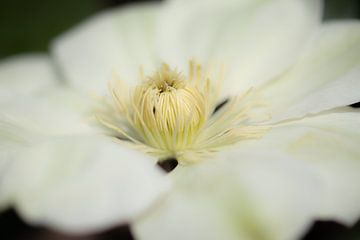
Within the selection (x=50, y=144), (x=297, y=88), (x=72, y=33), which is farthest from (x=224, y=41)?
(x=50, y=144)

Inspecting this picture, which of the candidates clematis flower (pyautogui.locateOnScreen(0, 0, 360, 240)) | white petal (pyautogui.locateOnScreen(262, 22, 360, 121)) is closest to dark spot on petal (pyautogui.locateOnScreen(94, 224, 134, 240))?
clematis flower (pyautogui.locateOnScreen(0, 0, 360, 240))

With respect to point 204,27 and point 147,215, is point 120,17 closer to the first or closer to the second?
point 204,27

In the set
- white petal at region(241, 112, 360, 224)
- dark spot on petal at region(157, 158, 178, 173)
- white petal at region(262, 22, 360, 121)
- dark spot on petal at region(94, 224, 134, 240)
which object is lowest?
dark spot on petal at region(94, 224, 134, 240)

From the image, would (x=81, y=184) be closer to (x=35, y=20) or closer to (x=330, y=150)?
(x=330, y=150)

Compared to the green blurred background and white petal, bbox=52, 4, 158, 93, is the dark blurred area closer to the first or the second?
the green blurred background

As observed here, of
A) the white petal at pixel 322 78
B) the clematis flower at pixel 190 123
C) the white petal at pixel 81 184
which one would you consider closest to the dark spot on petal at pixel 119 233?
the clematis flower at pixel 190 123

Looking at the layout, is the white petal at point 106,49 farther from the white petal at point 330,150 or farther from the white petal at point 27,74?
the white petal at point 330,150
